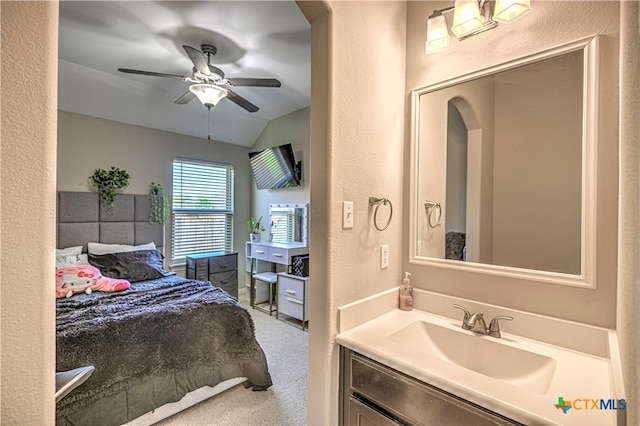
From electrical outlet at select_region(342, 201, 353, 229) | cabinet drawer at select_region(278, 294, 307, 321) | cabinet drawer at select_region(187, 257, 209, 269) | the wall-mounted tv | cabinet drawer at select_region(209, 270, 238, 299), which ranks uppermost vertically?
the wall-mounted tv

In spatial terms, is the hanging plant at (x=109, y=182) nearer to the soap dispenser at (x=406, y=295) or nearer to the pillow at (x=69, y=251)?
the pillow at (x=69, y=251)

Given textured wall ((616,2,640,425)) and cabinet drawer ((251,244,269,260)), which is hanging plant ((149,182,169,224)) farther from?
textured wall ((616,2,640,425))

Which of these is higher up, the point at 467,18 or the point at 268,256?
the point at 467,18

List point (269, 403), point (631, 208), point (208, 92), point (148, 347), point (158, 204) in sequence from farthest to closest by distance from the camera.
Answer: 1. point (158, 204)
2. point (208, 92)
3. point (269, 403)
4. point (148, 347)
5. point (631, 208)

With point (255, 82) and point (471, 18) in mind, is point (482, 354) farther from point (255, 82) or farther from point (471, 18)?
point (255, 82)

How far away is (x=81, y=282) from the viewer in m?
2.57

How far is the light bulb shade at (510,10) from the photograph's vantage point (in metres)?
1.18

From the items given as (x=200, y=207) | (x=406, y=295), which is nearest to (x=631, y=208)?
(x=406, y=295)

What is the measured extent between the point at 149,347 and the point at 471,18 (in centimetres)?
260

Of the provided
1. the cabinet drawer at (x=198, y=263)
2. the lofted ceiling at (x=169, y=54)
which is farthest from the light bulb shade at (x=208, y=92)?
the cabinet drawer at (x=198, y=263)

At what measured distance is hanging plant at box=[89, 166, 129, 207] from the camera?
11.3 ft

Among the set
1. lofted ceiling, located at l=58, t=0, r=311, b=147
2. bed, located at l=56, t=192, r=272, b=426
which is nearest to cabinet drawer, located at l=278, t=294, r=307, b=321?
bed, located at l=56, t=192, r=272, b=426

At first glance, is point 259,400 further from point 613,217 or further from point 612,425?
point 613,217

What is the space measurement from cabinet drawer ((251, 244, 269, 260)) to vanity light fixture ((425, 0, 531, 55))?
3.18 meters
